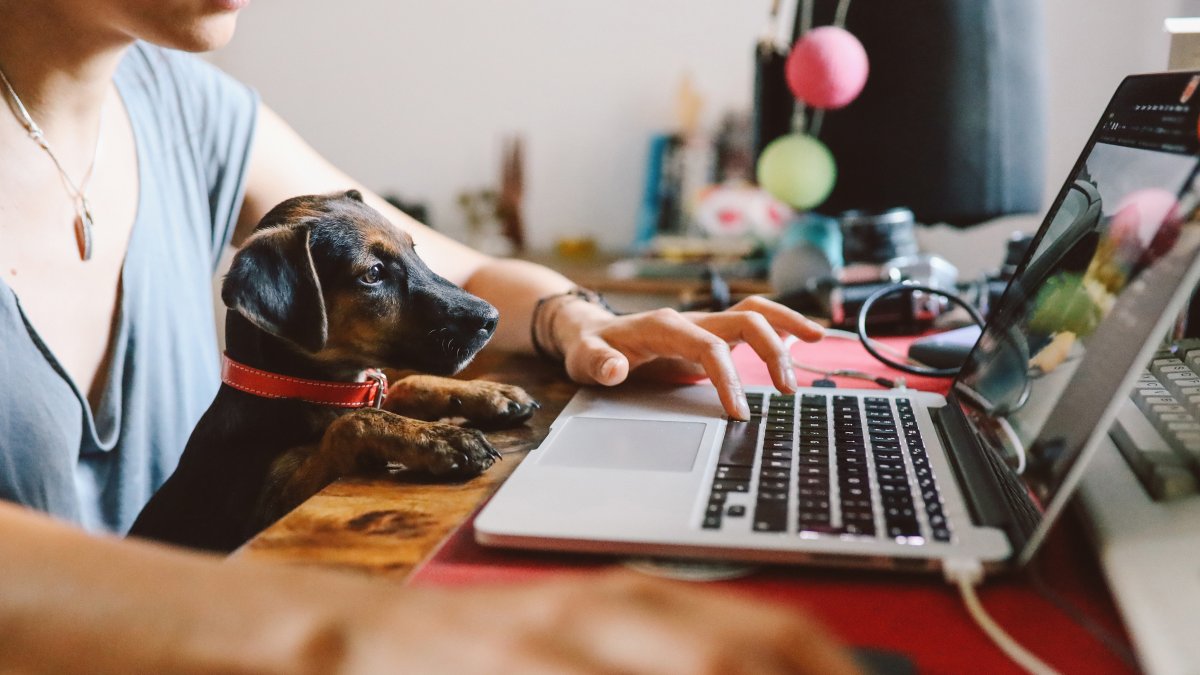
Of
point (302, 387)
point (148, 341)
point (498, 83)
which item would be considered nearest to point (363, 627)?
point (302, 387)

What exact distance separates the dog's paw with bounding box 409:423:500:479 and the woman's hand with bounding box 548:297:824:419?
0.60 feet

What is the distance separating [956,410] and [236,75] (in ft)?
8.62

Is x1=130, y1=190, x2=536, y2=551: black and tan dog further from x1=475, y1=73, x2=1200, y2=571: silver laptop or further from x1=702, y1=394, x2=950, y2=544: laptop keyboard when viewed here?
x1=702, y1=394, x2=950, y2=544: laptop keyboard

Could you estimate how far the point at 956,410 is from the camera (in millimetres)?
833

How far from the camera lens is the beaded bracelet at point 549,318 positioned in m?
1.05

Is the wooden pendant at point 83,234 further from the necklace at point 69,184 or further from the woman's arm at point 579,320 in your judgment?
the woman's arm at point 579,320

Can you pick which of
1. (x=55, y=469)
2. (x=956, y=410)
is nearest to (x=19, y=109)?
(x=55, y=469)

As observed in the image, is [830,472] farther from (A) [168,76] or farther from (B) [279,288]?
(A) [168,76]

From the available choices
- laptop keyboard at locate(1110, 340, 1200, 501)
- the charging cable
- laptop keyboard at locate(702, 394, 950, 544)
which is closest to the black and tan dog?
laptop keyboard at locate(702, 394, 950, 544)

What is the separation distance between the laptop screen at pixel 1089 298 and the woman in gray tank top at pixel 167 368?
0.67 ft

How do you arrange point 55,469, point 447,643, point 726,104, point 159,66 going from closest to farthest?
point 447,643, point 55,469, point 159,66, point 726,104

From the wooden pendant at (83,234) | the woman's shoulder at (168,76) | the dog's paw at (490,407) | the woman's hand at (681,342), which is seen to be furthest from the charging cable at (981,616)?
the woman's shoulder at (168,76)

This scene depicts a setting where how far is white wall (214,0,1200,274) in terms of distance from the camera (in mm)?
2570

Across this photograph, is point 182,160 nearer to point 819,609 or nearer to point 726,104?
point 819,609
